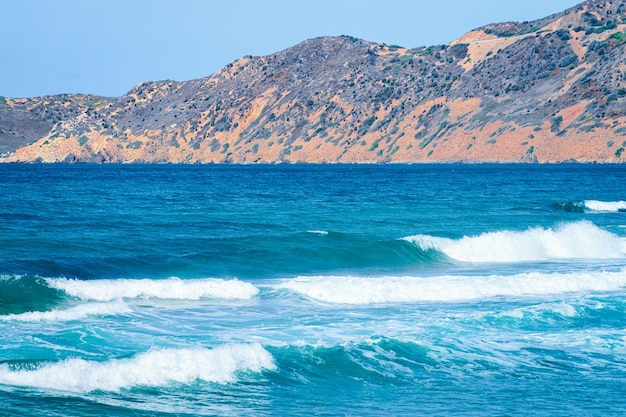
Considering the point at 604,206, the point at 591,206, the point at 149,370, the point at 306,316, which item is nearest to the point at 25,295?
the point at 306,316

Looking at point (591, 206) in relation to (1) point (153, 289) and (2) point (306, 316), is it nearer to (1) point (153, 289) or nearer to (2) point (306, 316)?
(1) point (153, 289)

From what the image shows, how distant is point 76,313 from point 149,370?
5038 mm

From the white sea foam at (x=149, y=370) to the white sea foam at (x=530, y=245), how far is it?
1699 cm

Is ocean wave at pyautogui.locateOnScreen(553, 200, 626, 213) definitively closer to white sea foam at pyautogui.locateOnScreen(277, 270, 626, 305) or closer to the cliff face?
white sea foam at pyautogui.locateOnScreen(277, 270, 626, 305)

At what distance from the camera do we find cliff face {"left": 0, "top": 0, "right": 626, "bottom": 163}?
117875 millimetres

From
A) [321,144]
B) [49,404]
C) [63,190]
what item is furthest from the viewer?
[321,144]

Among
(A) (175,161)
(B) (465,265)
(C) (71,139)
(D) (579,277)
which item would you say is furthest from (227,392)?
(C) (71,139)

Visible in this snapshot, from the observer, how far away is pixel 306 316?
59.2 ft

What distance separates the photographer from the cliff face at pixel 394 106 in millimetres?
117875

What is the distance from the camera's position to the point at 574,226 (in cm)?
3419

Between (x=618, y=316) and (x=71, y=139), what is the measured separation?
16001cm

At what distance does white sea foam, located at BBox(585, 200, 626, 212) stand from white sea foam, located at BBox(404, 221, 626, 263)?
16599 mm

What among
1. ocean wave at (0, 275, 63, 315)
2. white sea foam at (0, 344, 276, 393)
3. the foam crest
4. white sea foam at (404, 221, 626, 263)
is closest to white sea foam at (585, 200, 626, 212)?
white sea foam at (404, 221, 626, 263)

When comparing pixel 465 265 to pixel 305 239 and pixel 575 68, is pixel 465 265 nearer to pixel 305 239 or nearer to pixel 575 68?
pixel 305 239
